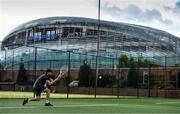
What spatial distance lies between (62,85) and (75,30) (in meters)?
69.5

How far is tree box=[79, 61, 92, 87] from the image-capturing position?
51.9 metres

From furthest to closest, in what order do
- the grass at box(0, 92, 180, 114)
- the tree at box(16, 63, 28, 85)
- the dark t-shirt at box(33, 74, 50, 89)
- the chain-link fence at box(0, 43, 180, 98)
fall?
the chain-link fence at box(0, 43, 180, 98), the tree at box(16, 63, 28, 85), the dark t-shirt at box(33, 74, 50, 89), the grass at box(0, 92, 180, 114)

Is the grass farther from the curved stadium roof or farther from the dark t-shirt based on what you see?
the curved stadium roof

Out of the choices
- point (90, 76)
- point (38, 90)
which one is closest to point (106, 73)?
point (90, 76)

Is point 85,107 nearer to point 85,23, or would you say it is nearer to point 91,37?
point 91,37

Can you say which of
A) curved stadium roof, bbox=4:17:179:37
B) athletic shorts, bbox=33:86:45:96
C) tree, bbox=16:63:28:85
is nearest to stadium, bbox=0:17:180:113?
tree, bbox=16:63:28:85

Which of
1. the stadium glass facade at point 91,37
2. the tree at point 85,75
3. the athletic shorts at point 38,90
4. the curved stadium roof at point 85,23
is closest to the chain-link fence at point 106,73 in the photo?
the tree at point 85,75

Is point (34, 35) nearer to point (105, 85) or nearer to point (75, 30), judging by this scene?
point (75, 30)

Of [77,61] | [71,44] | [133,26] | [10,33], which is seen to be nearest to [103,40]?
[71,44]

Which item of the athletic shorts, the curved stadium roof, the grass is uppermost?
the curved stadium roof

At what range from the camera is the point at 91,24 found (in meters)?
117

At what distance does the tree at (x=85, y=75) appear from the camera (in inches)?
2045

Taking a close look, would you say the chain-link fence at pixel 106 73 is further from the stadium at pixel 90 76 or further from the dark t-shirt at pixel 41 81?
the dark t-shirt at pixel 41 81

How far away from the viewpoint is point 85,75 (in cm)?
5319
